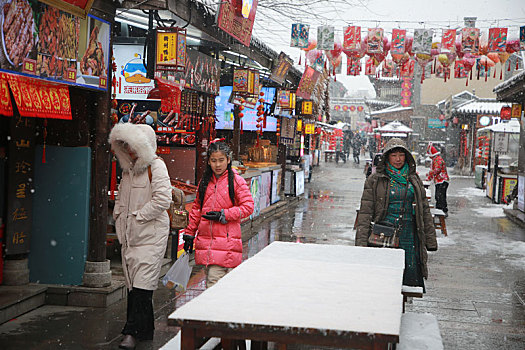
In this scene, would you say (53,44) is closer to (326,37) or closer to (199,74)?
(199,74)

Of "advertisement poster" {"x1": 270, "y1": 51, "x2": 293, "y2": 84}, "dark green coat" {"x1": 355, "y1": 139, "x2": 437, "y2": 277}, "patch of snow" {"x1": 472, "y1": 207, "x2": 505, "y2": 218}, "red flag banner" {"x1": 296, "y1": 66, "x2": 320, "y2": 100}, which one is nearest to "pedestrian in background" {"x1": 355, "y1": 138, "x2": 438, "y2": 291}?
"dark green coat" {"x1": 355, "y1": 139, "x2": 437, "y2": 277}

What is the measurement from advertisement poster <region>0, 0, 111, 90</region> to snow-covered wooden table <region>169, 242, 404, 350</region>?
9.78 feet

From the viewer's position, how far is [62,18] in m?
6.48

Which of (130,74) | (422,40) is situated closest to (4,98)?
(130,74)

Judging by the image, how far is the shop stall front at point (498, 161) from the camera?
74.9 ft

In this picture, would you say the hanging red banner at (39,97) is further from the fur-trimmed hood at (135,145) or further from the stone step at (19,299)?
the stone step at (19,299)

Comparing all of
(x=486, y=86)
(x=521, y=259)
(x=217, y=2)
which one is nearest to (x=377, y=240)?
(x=217, y=2)

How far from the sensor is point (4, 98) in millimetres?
5609

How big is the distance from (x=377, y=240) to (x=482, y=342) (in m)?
1.54

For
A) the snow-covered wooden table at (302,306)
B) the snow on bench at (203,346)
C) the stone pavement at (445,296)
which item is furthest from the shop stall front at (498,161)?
the snow on bench at (203,346)

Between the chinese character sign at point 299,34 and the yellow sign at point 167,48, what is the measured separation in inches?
347

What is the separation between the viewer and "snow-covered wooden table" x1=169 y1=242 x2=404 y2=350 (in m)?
2.99

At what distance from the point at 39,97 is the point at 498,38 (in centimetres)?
1338

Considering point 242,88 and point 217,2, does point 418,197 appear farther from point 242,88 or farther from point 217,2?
point 242,88
